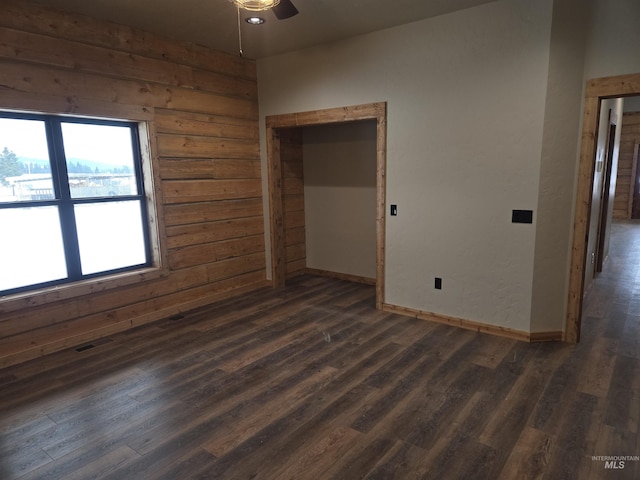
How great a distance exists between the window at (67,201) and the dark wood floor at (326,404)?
2.61ft

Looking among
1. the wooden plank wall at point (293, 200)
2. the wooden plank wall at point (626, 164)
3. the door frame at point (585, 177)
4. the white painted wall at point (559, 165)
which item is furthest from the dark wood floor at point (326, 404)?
the wooden plank wall at point (626, 164)

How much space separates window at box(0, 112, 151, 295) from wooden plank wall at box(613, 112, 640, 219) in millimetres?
12422

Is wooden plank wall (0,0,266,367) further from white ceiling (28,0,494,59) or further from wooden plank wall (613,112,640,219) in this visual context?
wooden plank wall (613,112,640,219)

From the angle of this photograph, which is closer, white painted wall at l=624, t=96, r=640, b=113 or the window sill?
the window sill

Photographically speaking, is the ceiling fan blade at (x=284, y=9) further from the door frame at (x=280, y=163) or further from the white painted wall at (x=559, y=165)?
the white painted wall at (x=559, y=165)

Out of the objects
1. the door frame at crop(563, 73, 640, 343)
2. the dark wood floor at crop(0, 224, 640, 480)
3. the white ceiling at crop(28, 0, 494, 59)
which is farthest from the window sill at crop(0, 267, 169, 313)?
the door frame at crop(563, 73, 640, 343)

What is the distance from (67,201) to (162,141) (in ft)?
3.65

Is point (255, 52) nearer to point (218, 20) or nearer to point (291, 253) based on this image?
point (218, 20)

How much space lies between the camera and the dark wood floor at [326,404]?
2.15 meters

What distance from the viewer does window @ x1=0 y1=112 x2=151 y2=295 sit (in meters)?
3.30

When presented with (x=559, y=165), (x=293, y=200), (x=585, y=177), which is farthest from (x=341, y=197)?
(x=585, y=177)

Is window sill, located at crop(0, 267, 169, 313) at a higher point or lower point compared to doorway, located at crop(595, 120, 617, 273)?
lower

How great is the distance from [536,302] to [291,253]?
3465 mm

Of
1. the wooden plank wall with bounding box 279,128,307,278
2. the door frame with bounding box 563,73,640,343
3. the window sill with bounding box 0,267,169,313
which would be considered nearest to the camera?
the door frame with bounding box 563,73,640,343
